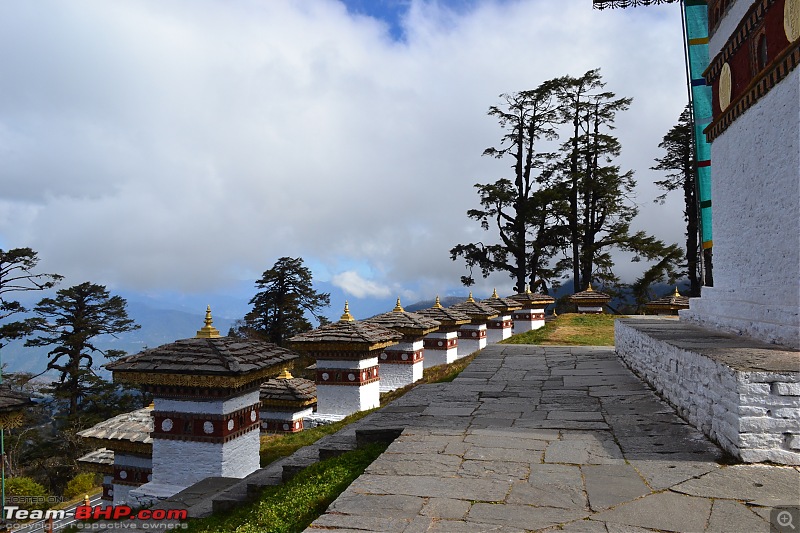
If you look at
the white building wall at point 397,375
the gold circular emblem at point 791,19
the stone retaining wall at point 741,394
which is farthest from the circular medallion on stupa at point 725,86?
the white building wall at point 397,375

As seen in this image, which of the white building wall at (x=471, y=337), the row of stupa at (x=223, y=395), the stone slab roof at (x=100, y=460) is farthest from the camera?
the white building wall at (x=471, y=337)

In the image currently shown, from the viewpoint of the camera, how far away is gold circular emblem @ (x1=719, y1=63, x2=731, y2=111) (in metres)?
7.04

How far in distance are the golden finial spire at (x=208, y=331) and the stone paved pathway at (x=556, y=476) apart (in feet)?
11.2

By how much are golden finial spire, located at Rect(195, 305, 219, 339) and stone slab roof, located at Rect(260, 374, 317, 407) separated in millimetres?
5153

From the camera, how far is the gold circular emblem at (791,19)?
203 inches

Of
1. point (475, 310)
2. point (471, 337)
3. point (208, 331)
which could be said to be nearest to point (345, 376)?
point (208, 331)

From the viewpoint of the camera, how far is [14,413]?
8.45m

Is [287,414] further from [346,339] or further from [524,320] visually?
[524,320]

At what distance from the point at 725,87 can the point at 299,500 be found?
282 inches

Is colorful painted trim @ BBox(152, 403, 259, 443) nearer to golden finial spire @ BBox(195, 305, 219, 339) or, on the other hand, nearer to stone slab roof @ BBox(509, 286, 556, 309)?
golden finial spire @ BBox(195, 305, 219, 339)

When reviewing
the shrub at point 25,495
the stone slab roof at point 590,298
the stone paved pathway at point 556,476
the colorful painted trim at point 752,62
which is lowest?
the shrub at point 25,495

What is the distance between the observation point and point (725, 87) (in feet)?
23.5

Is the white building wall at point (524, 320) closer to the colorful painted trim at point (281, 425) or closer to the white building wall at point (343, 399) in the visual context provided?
the colorful painted trim at point (281, 425)

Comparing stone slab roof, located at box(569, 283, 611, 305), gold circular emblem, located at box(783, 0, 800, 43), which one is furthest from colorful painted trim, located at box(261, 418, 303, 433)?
stone slab roof, located at box(569, 283, 611, 305)
